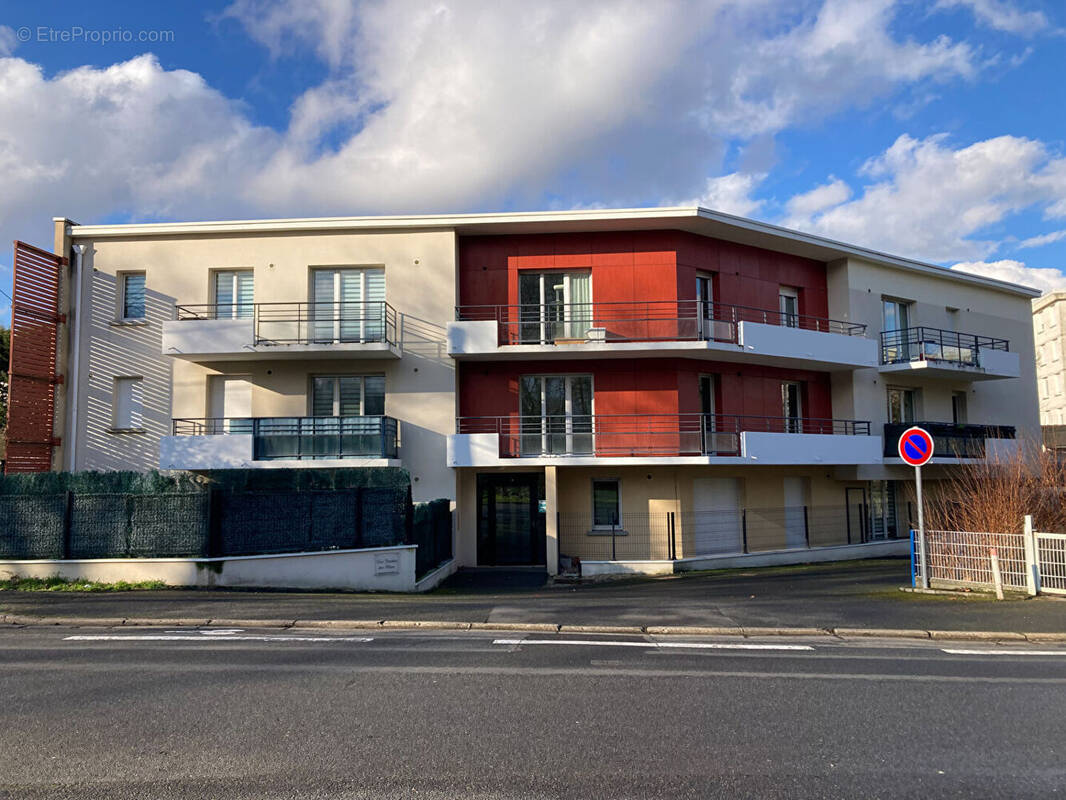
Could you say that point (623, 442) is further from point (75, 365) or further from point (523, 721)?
point (75, 365)

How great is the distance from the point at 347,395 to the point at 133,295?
651 centimetres

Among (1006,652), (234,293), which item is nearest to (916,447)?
(1006,652)

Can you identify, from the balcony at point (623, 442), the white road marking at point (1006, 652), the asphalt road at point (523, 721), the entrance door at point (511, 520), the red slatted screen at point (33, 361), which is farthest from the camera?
the entrance door at point (511, 520)

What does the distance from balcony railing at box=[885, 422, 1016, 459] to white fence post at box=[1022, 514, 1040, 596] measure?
982cm

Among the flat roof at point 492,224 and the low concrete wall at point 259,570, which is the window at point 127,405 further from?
the low concrete wall at point 259,570

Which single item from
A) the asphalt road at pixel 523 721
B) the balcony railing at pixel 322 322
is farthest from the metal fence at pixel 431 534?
the asphalt road at pixel 523 721

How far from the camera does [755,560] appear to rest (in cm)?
2011

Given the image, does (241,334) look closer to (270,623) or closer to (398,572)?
(398,572)

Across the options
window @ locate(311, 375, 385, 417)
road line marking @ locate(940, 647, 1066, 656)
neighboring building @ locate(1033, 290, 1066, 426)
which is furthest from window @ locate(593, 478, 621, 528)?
neighboring building @ locate(1033, 290, 1066, 426)

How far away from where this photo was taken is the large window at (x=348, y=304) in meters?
19.1

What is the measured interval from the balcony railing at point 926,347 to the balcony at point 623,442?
538 cm

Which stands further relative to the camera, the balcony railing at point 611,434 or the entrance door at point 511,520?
the entrance door at point 511,520

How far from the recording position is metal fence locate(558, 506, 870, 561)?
19.3 meters

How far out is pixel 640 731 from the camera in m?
5.71
